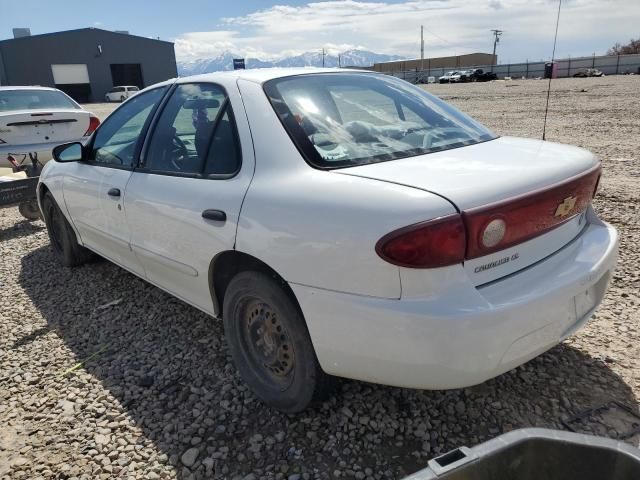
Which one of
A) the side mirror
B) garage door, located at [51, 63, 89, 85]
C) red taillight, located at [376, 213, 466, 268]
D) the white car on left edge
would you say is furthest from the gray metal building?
red taillight, located at [376, 213, 466, 268]

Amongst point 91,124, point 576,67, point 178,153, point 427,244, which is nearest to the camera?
point 427,244

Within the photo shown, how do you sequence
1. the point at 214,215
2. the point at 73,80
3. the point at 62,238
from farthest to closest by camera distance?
the point at 73,80, the point at 62,238, the point at 214,215

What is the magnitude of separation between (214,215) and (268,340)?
70 cm

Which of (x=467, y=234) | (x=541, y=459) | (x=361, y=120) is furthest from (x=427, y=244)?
(x=361, y=120)

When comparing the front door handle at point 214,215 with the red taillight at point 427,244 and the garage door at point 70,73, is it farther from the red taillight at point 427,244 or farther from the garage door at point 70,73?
the garage door at point 70,73

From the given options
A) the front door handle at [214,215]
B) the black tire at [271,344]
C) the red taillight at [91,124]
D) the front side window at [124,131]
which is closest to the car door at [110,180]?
the front side window at [124,131]

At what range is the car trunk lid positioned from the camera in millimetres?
1927

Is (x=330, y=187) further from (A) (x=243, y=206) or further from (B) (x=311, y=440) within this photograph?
(B) (x=311, y=440)

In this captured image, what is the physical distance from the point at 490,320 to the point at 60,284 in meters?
4.07

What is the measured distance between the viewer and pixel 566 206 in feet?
7.46

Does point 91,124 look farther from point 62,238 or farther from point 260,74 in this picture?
point 260,74

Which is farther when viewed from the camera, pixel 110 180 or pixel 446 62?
pixel 446 62

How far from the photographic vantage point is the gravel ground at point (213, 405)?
2.36 metres

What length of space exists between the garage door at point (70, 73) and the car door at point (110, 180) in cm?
5540
